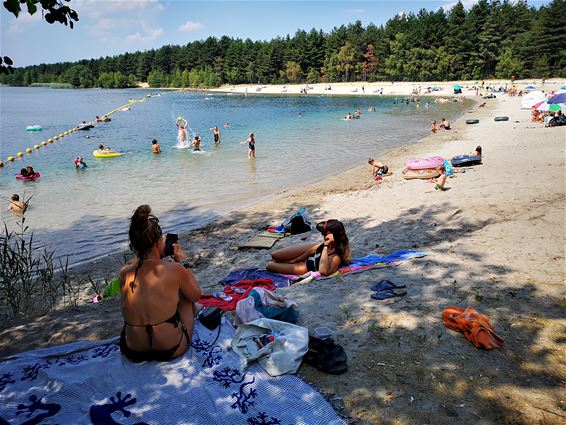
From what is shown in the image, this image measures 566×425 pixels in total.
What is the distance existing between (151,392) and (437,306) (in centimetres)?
328

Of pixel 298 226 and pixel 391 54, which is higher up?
pixel 391 54

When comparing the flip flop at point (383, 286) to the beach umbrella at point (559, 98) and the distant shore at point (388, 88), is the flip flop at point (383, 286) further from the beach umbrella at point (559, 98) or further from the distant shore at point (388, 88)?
the distant shore at point (388, 88)

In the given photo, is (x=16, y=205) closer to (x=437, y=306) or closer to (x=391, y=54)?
(x=437, y=306)

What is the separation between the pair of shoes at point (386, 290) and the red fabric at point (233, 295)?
5.44 feet

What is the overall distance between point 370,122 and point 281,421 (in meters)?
37.0

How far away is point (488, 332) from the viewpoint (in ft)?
13.1

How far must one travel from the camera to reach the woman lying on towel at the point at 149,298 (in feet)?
11.6

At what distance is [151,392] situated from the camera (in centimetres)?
333

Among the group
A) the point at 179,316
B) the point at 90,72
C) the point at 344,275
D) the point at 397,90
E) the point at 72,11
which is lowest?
the point at 344,275

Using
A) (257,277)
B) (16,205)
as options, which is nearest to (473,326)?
(257,277)

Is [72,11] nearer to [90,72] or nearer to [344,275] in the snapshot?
[344,275]

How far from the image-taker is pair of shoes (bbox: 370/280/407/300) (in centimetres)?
510

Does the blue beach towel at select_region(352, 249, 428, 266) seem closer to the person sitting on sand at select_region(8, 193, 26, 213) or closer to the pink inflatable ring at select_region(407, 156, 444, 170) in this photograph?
the pink inflatable ring at select_region(407, 156, 444, 170)

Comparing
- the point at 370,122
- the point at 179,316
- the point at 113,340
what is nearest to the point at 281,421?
the point at 179,316
